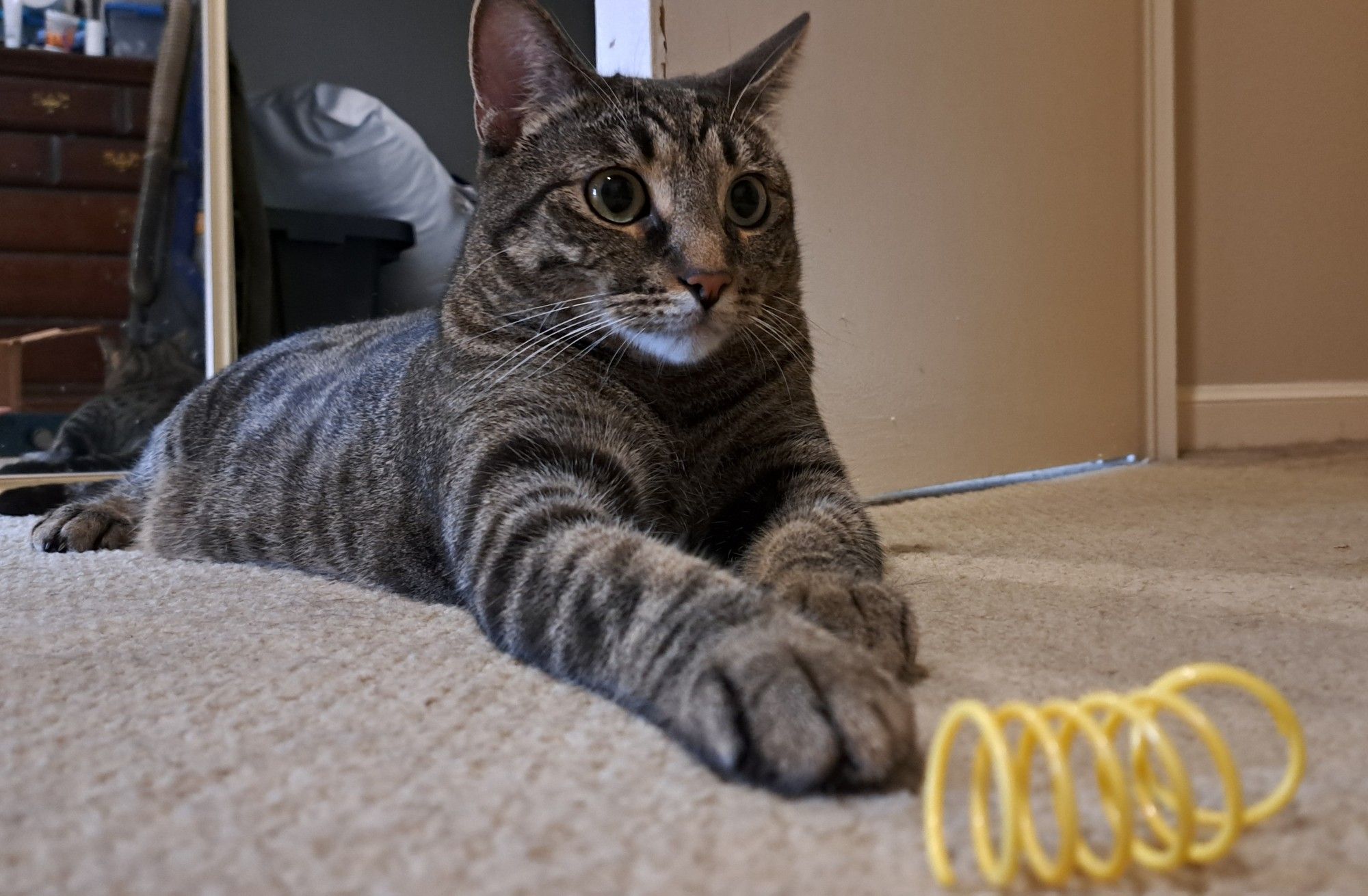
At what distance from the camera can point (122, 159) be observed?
A: 258 centimetres

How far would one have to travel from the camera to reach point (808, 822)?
558 mm

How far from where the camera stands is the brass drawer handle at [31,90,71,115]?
98.4 inches

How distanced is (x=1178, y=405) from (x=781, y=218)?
2137 millimetres

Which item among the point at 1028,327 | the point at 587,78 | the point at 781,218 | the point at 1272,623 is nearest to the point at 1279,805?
the point at 1272,623

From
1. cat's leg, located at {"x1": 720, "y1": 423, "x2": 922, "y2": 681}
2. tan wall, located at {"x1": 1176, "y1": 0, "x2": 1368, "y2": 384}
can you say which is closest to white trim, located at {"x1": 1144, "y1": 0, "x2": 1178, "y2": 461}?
tan wall, located at {"x1": 1176, "y1": 0, "x2": 1368, "y2": 384}

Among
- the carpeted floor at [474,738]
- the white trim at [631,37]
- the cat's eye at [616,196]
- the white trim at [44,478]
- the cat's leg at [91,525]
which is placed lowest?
the white trim at [44,478]

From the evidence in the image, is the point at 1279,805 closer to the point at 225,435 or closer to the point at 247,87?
the point at 225,435

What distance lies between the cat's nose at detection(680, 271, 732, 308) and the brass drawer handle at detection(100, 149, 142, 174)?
6.75 ft

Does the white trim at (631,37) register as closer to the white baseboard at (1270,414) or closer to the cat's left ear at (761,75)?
the cat's left ear at (761,75)

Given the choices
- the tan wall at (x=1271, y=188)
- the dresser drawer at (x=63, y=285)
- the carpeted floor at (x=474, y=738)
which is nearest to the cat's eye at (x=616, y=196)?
the carpeted floor at (x=474, y=738)

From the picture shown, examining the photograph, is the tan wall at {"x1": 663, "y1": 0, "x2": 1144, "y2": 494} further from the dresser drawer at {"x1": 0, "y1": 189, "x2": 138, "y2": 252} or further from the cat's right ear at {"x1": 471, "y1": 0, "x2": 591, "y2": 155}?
the dresser drawer at {"x1": 0, "y1": 189, "x2": 138, "y2": 252}

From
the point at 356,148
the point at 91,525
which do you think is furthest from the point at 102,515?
the point at 356,148

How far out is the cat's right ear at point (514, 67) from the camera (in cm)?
122

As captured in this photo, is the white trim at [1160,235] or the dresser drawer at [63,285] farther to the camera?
the white trim at [1160,235]
